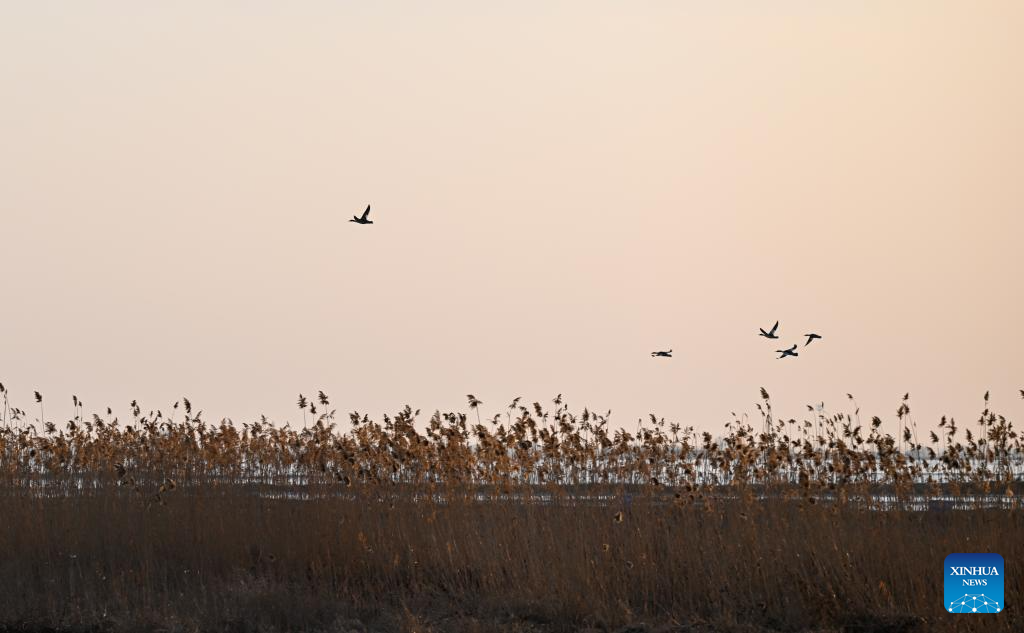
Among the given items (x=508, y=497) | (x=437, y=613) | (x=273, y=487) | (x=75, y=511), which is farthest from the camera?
(x=273, y=487)

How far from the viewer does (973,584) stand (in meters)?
11.7

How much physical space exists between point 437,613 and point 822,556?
3.89 meters

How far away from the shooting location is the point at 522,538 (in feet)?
45.4

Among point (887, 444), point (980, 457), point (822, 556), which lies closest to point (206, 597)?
point (822, 556)

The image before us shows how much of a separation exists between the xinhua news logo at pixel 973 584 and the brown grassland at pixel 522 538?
6.3 inches

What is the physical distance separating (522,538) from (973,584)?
4.68m

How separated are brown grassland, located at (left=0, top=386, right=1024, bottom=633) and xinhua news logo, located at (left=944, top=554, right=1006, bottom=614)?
160 millimetres

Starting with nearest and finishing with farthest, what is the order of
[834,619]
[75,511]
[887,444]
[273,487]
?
1. [834,619]
2. [887,444]
3. [75,511]
4. [273,487]

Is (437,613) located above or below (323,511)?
below

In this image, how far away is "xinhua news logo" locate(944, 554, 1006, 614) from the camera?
11.3 meters

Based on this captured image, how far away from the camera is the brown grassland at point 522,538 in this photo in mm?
12273

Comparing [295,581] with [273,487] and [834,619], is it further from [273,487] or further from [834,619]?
[834,619]

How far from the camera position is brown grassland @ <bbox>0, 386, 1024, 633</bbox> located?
40.3 feet

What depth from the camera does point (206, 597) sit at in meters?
13.0
